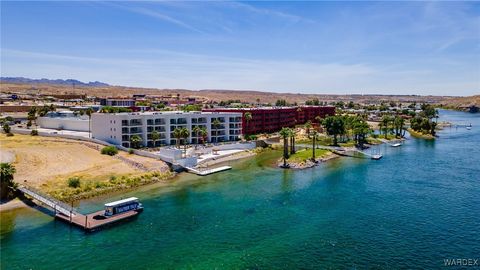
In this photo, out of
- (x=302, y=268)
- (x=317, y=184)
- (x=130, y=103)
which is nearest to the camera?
(x=302, y=268)

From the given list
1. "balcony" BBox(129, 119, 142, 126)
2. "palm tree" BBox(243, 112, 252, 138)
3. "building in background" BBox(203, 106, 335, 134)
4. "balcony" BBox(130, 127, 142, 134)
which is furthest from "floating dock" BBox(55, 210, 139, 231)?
"building in background" BBox(203, 106, 335, 134)

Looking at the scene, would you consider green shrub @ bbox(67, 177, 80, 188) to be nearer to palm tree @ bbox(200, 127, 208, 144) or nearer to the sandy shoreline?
the sandy shoreline

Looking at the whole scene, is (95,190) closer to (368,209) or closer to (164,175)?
(164,175)

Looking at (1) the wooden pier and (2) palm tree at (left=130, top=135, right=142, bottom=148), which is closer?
(1) the wooden pier

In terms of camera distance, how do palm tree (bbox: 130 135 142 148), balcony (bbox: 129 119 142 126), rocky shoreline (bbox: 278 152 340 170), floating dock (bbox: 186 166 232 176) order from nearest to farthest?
floating dock (bbox: 186 166 232 176) → rocky shoreline (bbox: 278 152 340 170) → palm tree (bbox: 130 135 142 148) → balcony (bbox: 129 119 142 126)

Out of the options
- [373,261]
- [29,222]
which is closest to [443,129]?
[373,261]

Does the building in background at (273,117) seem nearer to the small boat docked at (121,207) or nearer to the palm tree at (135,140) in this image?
the palm tree at (135,140)

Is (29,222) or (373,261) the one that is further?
(29,222)

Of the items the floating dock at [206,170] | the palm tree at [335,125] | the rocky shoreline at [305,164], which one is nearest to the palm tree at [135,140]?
the floating dock at [206,170]
